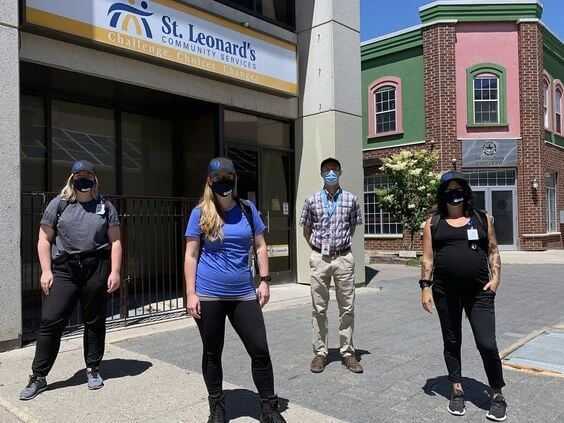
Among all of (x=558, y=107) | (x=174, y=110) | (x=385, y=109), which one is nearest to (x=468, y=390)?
(x=174, y=110)

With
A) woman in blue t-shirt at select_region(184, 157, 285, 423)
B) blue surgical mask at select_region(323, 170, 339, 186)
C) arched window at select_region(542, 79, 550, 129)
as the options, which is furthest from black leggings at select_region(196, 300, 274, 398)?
arched window at select_region(542, 79, 550, 129)

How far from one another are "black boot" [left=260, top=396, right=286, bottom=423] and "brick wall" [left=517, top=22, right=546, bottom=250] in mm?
17416

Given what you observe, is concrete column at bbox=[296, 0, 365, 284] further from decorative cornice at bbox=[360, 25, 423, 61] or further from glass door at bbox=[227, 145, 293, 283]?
decorative cornice at bbox=[360, 25, 423, 61]

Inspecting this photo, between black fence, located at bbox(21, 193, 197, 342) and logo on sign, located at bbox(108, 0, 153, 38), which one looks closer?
black fence, located at bbox(21, 193, 197, 342)

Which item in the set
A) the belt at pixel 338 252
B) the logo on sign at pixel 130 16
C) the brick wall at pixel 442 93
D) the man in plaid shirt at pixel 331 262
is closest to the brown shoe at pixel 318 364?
the man in plaid shirt at pixel 331 262

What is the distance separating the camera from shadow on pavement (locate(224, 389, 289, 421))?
13.4 ft

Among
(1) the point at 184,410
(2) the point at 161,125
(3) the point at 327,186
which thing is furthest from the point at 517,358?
(2) the point at 161,125

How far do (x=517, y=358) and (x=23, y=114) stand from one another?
764cm

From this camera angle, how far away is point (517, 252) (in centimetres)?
1873

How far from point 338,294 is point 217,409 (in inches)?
74.5

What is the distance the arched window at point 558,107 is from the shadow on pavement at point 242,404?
66.4 ft

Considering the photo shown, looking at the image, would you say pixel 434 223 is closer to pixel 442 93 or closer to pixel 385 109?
pixel 442 93

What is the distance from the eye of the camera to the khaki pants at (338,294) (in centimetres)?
521

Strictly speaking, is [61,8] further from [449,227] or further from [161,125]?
[449,227]
